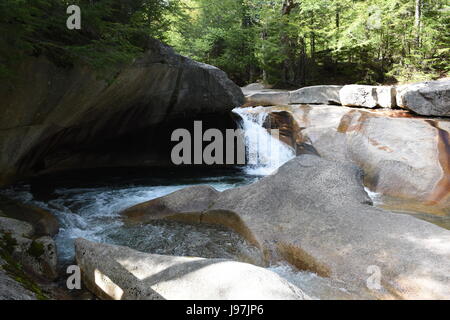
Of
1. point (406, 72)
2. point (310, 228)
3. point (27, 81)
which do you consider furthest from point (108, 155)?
point (406, 72)

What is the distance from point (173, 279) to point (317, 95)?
11993mm

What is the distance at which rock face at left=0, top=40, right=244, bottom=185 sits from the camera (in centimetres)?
707

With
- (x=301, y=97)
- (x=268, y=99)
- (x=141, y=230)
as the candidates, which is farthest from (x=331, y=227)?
(x=268, y=99)

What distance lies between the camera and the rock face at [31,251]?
14.1 feet

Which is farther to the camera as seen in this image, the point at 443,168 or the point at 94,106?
the point at 94,106

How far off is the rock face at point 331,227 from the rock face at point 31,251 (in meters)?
2.32

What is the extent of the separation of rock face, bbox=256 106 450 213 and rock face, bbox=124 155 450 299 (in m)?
1.80

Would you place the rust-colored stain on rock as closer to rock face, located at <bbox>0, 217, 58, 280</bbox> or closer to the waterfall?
the waterfall

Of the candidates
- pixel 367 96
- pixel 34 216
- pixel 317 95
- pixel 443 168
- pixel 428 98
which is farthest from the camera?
pixel 317 95

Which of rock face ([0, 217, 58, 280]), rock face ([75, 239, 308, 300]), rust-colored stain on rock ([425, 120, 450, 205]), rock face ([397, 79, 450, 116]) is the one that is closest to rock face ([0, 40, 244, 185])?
rock face ([0, 217, 58, 280])

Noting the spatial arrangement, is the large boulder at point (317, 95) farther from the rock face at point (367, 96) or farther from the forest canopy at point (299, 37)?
the forest canopy at point (299, 37)

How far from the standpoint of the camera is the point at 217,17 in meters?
23.0

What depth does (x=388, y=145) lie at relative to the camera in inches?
358

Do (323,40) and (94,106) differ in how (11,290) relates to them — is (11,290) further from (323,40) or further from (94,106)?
(323,40)
